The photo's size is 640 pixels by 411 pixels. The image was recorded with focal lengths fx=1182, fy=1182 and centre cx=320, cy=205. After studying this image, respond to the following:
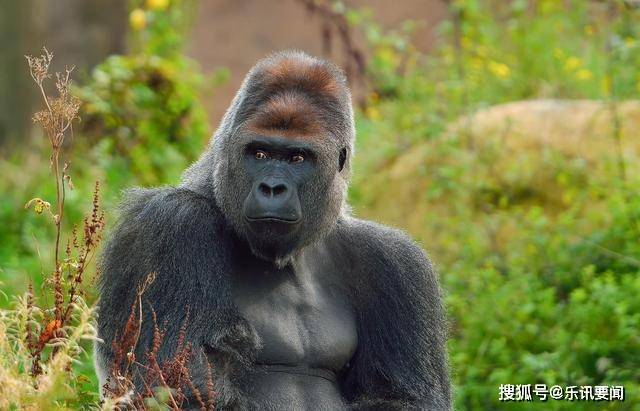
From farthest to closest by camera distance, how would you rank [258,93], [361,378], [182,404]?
[361,378]
[258,93]
[182,404]

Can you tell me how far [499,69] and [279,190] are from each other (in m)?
6.02

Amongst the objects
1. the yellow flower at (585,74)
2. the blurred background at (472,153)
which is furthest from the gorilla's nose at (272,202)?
the yellow flower at (585,74)

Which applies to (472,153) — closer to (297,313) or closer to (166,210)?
(297,313)

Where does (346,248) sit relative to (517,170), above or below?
below

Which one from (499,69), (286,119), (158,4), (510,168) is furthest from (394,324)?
(158,4)

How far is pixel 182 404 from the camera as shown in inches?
157

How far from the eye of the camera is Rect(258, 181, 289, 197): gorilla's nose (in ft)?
13.4

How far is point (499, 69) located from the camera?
32.2ft

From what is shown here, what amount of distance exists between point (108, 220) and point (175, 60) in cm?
366

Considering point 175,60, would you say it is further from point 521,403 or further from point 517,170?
point 521,403

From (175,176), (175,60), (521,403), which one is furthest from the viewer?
(175,60)

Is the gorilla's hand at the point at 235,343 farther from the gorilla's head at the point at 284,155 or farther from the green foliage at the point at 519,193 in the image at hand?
the green foliage at the point at 519,193

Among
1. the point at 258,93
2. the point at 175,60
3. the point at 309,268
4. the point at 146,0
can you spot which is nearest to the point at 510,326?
the point at 309,268

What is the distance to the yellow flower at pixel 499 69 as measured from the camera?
9820 millimetres
